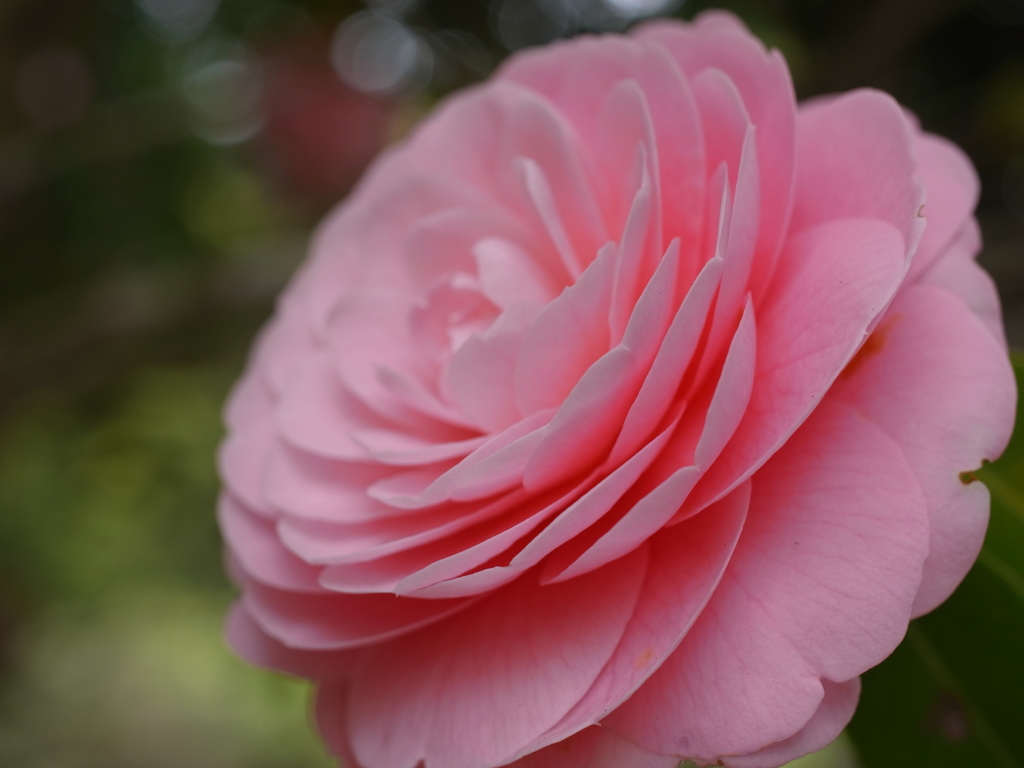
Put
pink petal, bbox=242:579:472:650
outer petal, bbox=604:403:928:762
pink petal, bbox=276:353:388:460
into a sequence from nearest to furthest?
outer petal, bbox=604:403:928:762 < pink petal, bbox=242:579:472:650 < pink petal, bbox=276:353:388:460

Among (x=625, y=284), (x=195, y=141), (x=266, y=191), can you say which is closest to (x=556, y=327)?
(x=625, y=284)

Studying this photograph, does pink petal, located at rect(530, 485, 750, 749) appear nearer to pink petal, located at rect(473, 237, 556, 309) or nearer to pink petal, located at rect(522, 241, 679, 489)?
pink petal, located at rect(522, 241, 679, 489)

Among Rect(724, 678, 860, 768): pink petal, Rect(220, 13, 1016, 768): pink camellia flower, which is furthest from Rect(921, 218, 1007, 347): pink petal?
Rect(724, 678, 860, 768): pink petal

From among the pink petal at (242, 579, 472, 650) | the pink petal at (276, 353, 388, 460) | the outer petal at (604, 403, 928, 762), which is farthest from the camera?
the pink petal at (276, 353, 388, 460)

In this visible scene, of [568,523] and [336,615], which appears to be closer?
[568,523]

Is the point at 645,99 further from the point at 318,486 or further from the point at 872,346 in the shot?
the point at 318,486

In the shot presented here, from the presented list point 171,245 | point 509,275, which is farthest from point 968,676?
point 171,245

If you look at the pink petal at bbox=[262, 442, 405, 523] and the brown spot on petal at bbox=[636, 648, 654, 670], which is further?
the pink petal at bbox=[262, 442, 405, 523]
